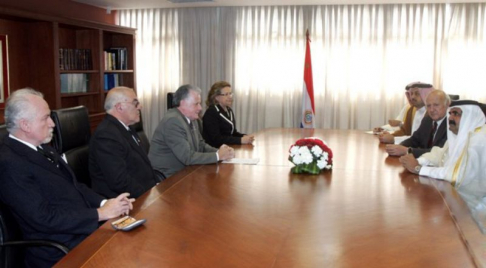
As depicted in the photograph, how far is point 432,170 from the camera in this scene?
3.21 m


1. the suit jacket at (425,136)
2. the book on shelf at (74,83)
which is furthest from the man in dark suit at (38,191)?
the book on shelf at (74,83)

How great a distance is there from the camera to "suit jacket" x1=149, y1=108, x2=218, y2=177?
3550 mm

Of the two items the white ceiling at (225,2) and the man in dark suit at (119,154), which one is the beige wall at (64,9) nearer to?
the white ceiling at (225,2)

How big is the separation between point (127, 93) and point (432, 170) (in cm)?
205

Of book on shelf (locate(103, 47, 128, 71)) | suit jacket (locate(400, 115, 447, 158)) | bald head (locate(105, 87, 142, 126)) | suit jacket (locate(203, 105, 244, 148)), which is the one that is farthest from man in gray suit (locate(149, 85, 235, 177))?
book on shelf (locate(103, 47, 128, 71))

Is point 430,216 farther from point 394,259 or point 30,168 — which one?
point 30,168

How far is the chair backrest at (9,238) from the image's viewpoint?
216 centimetres

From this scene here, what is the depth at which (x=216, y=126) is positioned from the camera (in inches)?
191

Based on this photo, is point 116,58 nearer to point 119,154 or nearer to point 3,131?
point 119,154

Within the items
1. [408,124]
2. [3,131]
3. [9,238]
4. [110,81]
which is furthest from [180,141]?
[110,81]

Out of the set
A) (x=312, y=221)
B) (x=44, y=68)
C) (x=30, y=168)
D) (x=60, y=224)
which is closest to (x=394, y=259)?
(x=312, y=221)

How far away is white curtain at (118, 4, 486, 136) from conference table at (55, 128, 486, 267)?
4.40 metres

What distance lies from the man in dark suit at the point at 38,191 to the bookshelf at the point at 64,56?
3202 millimetres

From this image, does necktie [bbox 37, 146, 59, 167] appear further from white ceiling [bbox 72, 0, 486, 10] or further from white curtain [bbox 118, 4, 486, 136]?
white curtain [bbox 118, 4, 486, 136]
